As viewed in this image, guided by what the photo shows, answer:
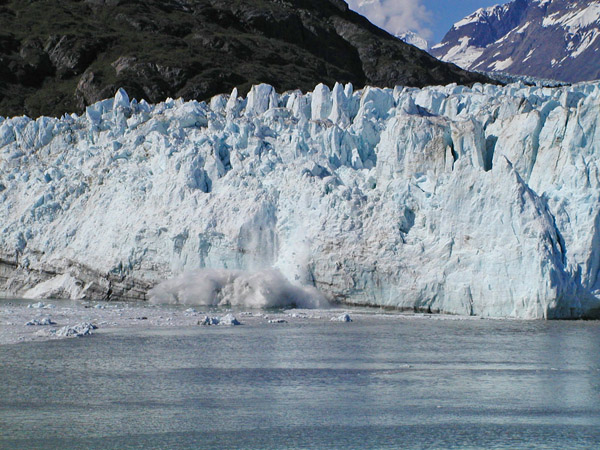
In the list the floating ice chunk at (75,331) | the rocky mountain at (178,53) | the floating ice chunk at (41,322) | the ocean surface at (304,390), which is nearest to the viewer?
the ocean surface at (304,390)

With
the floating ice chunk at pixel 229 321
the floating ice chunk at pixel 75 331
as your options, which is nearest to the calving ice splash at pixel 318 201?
the floating ice chunk at pixel 229 321

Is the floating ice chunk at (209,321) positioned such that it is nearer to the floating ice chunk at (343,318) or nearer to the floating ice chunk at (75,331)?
the floating ice chunk at (343,318)

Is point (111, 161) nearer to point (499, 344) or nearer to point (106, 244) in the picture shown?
point (106, 244)

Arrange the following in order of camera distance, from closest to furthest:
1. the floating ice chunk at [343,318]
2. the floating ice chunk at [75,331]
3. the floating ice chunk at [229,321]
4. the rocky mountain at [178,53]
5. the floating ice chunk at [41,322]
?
the floating ice chunk at [75,331] < the floating ice chunk at [41,322] < the floating ice chunk at [229,321] < the floating ice chunk at [343,318] < the rocky mountain at [178,53]

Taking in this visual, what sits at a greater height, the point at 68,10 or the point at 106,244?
the point at 68,10

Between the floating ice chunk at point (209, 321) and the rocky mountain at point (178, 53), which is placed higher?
the rocky mountain at point (178, 53)

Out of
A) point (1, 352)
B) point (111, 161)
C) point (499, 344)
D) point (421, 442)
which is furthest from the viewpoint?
point (111, 161)

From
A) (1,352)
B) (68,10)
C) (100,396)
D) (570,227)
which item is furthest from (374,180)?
(68,10)
